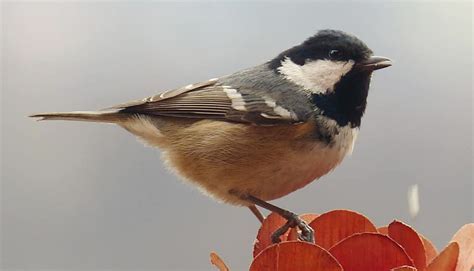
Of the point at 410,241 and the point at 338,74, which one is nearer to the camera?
the point at 410,241

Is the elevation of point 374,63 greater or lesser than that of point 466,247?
greater

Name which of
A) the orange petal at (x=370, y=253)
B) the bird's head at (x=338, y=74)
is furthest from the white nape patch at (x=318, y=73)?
the orange petal at (x=370, y=253)

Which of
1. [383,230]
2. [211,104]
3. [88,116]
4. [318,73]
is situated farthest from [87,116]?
[383,230]

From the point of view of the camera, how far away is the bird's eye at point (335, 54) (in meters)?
0.70

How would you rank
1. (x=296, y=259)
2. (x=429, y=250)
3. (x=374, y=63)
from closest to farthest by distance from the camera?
(x=296, y=259), (x=429, y=250), (x=374, y=63)

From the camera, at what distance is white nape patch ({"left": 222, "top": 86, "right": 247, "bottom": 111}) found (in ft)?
2.43

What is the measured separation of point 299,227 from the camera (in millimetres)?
528

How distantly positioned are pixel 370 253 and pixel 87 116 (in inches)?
17.9

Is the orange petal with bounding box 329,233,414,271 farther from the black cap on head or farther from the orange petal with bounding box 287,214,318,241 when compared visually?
the black cap on head

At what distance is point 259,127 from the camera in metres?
0.71

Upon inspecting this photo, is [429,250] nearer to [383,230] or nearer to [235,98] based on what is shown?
[383,230]

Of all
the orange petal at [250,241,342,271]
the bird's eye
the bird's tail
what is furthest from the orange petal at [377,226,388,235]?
the bird's tail

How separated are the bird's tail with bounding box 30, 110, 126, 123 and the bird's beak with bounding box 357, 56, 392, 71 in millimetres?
318

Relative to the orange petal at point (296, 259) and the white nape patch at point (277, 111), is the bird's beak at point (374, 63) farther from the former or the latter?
the orange petal at point (296, 259)
